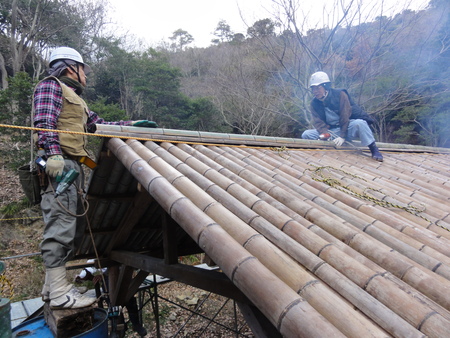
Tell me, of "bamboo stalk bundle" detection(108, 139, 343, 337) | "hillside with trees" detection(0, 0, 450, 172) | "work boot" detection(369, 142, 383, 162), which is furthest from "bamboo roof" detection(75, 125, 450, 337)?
"hillside with trees" detection(0, 0, 450, 172)

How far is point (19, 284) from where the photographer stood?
8.99 m

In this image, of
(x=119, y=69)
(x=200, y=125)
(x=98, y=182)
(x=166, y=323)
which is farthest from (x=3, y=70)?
(x=98, y=182)

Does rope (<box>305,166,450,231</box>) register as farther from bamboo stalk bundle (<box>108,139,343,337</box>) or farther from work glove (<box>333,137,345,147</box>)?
bamboo stalk bundle (<box>108,139,343,337</box>)

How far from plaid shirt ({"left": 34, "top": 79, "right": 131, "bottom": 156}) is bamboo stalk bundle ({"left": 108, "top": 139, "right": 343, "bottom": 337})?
37.0 inches

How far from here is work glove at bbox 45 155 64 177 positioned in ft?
8.15

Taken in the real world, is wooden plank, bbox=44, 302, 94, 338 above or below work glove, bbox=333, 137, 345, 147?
below

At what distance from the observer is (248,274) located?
143 centimetres

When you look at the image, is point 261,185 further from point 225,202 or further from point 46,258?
point 46,258

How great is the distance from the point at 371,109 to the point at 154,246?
430 inches

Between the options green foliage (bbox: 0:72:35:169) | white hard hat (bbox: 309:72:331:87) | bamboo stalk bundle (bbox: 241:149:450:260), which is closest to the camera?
bamboo stalk bundle (bbox: 241:149:450:260)

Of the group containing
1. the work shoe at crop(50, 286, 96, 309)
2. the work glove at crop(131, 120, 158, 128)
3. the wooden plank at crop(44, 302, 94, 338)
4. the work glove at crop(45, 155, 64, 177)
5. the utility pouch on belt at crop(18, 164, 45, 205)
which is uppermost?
the work glove at crop(131, 120, 158, 128)

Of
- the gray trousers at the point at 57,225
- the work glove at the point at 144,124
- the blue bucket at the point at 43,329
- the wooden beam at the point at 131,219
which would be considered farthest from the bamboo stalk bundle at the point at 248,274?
the wooden beam at the point at 131,219

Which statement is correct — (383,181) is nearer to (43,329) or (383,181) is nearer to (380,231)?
(380,231)

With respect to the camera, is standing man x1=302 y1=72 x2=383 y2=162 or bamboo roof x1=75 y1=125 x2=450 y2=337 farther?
standing man x1=302 y1=72 x2=383 y2=162
